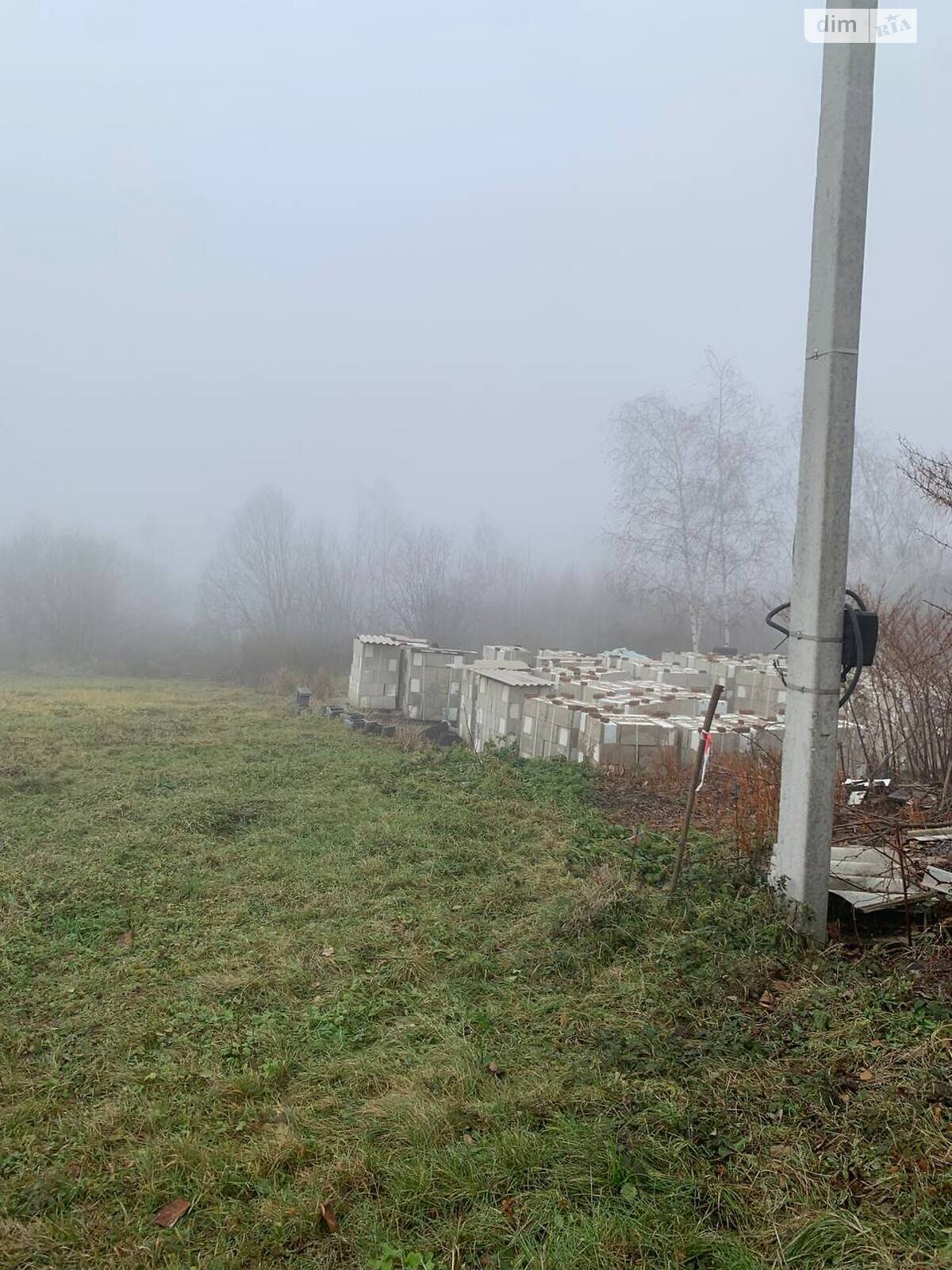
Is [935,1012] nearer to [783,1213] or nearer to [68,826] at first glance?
[783,1213]

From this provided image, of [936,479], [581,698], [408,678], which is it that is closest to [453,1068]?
[936,479]

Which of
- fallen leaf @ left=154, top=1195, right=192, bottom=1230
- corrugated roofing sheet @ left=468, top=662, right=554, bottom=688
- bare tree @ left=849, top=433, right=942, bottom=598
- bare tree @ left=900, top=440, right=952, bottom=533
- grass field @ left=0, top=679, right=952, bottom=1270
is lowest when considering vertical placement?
fallen leaf @ left=154, top=1195, right=192, bottom=1230

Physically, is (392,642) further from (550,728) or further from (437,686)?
(550,728)

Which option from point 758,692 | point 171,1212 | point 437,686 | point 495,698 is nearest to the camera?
point 171,1212

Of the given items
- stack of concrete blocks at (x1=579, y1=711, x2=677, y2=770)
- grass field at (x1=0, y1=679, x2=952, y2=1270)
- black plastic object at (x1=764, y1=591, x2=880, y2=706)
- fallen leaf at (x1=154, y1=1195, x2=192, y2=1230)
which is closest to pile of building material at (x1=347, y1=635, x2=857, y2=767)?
stack of concrete blocks at (x1=579, y1=711, x2=677, y2=770)

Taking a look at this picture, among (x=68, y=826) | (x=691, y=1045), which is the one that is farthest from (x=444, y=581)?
(x=691, y=1045)

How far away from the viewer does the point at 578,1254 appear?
2.23m

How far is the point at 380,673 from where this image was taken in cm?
1543

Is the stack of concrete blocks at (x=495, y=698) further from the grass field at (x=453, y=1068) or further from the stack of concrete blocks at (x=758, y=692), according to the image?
the grass field at (x=453, y=1068)

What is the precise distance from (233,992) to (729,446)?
81.7 feet

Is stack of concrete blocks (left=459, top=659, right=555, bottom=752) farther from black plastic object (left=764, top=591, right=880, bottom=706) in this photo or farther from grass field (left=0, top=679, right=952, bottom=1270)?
black plastic object (left=764, top=591, right=880, bottom=706)

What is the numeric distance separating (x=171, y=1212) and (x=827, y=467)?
374 centimetres

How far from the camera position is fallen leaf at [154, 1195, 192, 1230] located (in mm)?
2598

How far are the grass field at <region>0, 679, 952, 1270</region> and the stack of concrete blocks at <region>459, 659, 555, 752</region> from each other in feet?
15.0
